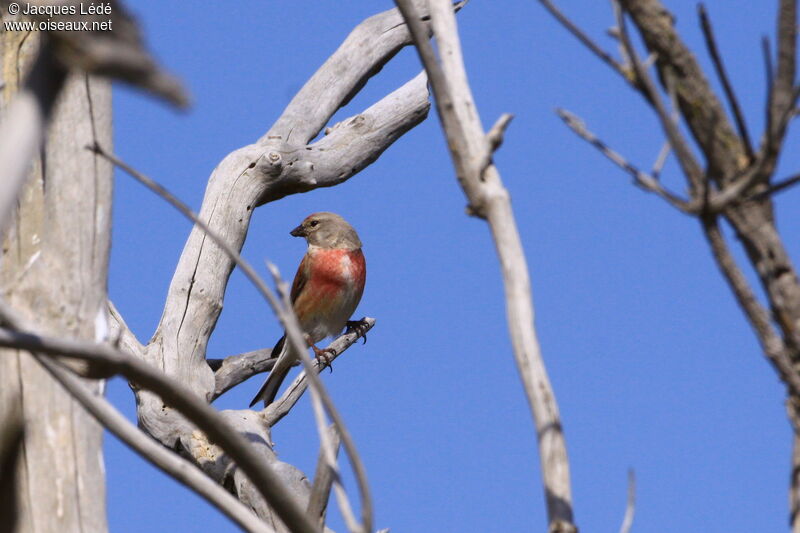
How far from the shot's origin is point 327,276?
8484 millimetres

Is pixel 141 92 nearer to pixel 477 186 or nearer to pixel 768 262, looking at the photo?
pixel 477 186

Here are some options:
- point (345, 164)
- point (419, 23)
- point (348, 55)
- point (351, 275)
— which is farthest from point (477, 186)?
point (351, 275)

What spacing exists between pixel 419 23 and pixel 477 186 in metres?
0.40

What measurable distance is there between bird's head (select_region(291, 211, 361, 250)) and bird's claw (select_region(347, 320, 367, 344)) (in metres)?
0.63

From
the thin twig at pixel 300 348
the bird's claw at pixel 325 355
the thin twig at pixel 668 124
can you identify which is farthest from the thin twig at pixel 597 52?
the bird's claw at pixel 325 355

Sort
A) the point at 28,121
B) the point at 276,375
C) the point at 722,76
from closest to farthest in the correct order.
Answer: the point at 28,121, the point at 722,76, the point at 276,375

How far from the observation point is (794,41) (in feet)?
6.25

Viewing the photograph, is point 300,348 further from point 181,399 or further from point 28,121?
point 28,121

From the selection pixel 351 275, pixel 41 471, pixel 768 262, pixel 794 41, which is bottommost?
pixel 768 262

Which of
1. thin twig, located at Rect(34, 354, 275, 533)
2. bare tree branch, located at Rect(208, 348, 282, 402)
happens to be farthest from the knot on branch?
thin twig, located at Rect(34, 354, 275, 533)

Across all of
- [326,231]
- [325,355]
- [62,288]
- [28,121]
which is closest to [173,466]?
[62,288]

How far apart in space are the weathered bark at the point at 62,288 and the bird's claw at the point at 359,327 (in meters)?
5.17

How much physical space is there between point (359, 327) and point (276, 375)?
4.97ft

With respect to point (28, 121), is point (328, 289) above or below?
above
